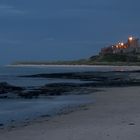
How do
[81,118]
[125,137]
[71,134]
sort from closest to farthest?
1. [125,137]
2. [71,134]
3. [81,118]

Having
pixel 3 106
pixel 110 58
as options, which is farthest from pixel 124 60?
pixel 3 106

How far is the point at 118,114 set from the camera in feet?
57.4

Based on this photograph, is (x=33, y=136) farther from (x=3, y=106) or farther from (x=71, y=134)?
(x=3, y=106)

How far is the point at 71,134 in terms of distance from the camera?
1267 centimetres

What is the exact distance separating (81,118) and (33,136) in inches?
171

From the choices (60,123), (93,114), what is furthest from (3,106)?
(60,123)

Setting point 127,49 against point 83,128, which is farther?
point 127,49

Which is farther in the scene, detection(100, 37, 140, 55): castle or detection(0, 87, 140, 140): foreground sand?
detection(100, 37, 140, 55): castle

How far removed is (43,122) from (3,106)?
843 centimetres

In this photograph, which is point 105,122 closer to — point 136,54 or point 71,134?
point 71,134

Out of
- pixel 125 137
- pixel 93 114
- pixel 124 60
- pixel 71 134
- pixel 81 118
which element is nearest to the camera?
pixel 125 137

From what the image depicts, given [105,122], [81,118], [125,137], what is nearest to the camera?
[125,137]

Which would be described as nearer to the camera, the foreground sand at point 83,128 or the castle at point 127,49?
the foreground sand at point 83,128

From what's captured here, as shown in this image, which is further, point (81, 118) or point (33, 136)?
point (81, 118)
